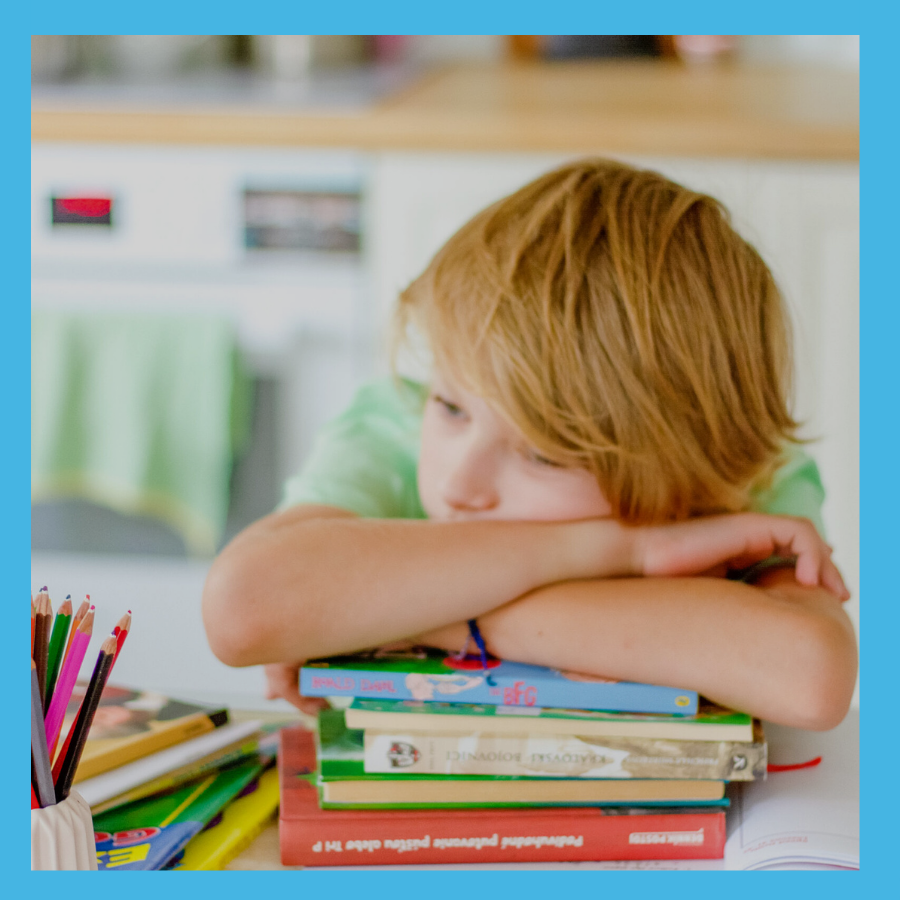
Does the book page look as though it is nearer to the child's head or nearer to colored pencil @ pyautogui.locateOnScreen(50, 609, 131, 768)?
the child's head

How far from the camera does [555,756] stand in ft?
1.71

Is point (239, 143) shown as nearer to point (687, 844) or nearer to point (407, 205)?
point (407, 205)

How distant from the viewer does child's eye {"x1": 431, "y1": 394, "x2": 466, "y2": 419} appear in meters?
0.69

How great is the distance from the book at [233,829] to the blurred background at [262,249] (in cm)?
114

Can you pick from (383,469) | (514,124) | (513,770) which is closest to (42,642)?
(513,770)

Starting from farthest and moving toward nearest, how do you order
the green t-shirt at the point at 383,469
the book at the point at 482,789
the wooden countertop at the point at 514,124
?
the wooden countertop at the point at 514,124, the green t-shirt at the point at 383,469, the book at the point at 482,789

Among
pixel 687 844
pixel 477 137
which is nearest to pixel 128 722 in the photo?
pixel 687 844

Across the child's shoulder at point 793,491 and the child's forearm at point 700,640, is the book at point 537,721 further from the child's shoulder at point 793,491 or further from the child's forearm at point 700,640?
the child's shoulder at point 793,491

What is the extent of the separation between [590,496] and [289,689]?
0.22m

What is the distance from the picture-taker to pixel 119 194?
1.80m

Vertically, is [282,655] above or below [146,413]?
below

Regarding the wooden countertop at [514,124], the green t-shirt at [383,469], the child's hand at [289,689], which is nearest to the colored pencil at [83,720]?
the child's hand at [289,689]

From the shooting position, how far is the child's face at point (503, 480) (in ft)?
2.13

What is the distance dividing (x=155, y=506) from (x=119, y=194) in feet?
1.77
